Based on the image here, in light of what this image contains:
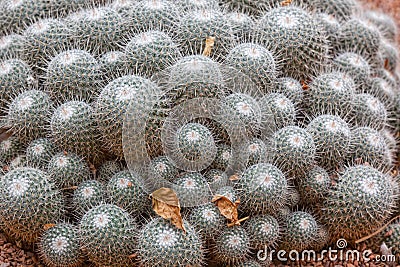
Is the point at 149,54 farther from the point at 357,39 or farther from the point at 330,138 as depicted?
the point at 357,39

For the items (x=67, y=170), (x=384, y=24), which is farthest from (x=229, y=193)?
(x=384, y=24)

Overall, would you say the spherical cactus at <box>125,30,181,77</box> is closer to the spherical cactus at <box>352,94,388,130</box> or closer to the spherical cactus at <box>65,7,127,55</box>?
the spherical cactus at <box>65,7,127,55</box>

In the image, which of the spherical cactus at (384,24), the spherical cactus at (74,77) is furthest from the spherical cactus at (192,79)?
the spherical cactus at (384,24)

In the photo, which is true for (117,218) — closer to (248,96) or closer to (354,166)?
(248,96)

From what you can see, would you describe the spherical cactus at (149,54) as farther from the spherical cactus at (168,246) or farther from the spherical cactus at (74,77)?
the spherical cactus at (168,246)

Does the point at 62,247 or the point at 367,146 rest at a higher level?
the point at 367,146

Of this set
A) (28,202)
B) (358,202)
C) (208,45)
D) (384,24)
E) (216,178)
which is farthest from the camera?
(384,24)
